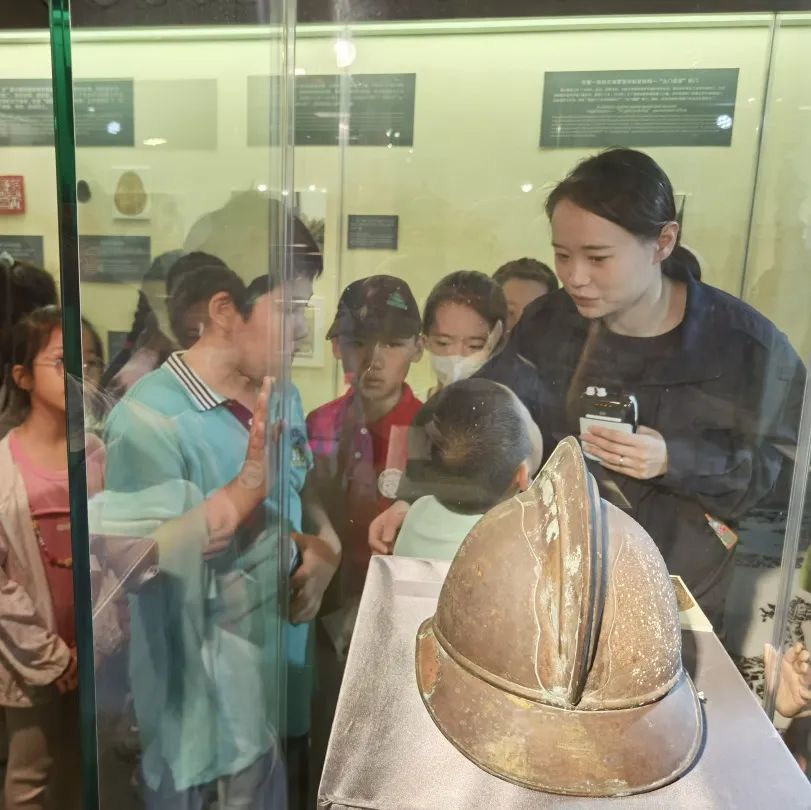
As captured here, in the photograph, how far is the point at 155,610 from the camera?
110 cm

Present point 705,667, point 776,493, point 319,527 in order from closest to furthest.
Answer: point 705,667 → point 776,493 → point 319,527

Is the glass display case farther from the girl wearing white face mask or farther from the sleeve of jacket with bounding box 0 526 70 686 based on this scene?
Result: the sleeve of jacket with bounding box 0 526 70 686

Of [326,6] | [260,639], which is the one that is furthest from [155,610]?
[326,6]

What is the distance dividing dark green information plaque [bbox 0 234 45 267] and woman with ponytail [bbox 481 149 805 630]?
919 mm

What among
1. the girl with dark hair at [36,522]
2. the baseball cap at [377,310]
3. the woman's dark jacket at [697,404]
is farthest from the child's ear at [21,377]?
the woman's dark jacket at [697,404]

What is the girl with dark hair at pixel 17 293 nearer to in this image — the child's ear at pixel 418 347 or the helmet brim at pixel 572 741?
the child's ear at pixel 418 347

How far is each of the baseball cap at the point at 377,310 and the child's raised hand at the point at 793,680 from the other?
3.13 ft

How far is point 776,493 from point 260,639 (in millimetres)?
1047

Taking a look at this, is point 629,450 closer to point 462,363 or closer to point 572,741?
point 462,363

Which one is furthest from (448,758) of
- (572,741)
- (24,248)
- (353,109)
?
(24,248)

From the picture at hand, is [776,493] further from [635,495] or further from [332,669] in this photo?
[332,669]

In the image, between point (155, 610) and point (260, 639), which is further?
point (260, 639)

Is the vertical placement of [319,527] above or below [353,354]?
below

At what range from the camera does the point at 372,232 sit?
123 centimetres
